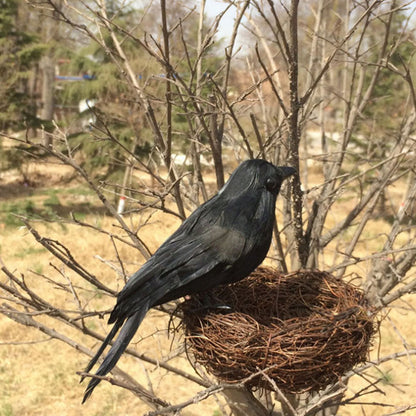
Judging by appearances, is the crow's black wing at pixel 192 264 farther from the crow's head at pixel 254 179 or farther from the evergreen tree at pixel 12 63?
the evergreen tree at pixel 12 63

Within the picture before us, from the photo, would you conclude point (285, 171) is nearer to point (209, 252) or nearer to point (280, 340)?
point (209, 252)

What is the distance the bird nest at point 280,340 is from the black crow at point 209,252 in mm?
186

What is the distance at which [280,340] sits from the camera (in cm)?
180

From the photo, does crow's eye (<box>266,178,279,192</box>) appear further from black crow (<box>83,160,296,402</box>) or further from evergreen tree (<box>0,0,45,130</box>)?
evergreen tree (<box>0,0,45,130</box>)

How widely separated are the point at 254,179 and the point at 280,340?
2.11 ft

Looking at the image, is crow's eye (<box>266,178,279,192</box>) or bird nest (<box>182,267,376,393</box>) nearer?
bird nest (<box>182,267,376,393</box>)

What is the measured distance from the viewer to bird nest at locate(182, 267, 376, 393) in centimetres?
179

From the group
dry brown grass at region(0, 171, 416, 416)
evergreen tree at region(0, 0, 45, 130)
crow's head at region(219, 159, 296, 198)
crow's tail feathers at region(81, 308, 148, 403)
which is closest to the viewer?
crow's tail feathers at region(81, 308, 148, 403)

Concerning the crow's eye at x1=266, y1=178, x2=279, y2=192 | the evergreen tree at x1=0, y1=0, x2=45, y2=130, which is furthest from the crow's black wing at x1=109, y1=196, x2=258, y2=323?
the evergreen tree at x1=0, y1=0, x2=45, y2=130

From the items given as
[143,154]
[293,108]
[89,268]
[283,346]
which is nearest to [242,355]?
[283,346]

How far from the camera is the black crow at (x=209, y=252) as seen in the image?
5.78ft

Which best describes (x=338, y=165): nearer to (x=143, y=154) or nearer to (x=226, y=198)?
(x=226, y=198)

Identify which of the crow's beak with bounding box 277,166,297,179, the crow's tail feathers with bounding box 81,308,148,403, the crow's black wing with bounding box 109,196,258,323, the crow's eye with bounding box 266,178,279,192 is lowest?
the crow's tail feathers with bounding box 81,308,148,403

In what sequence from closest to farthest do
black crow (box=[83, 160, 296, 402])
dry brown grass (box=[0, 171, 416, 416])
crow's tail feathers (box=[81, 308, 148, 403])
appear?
crow's tail feathers (box=[81, 308, 148, 403]) → black crow (box=[83, 160, 296, 402]) → dry brown grass (box=[0, 171, 416, 416])
